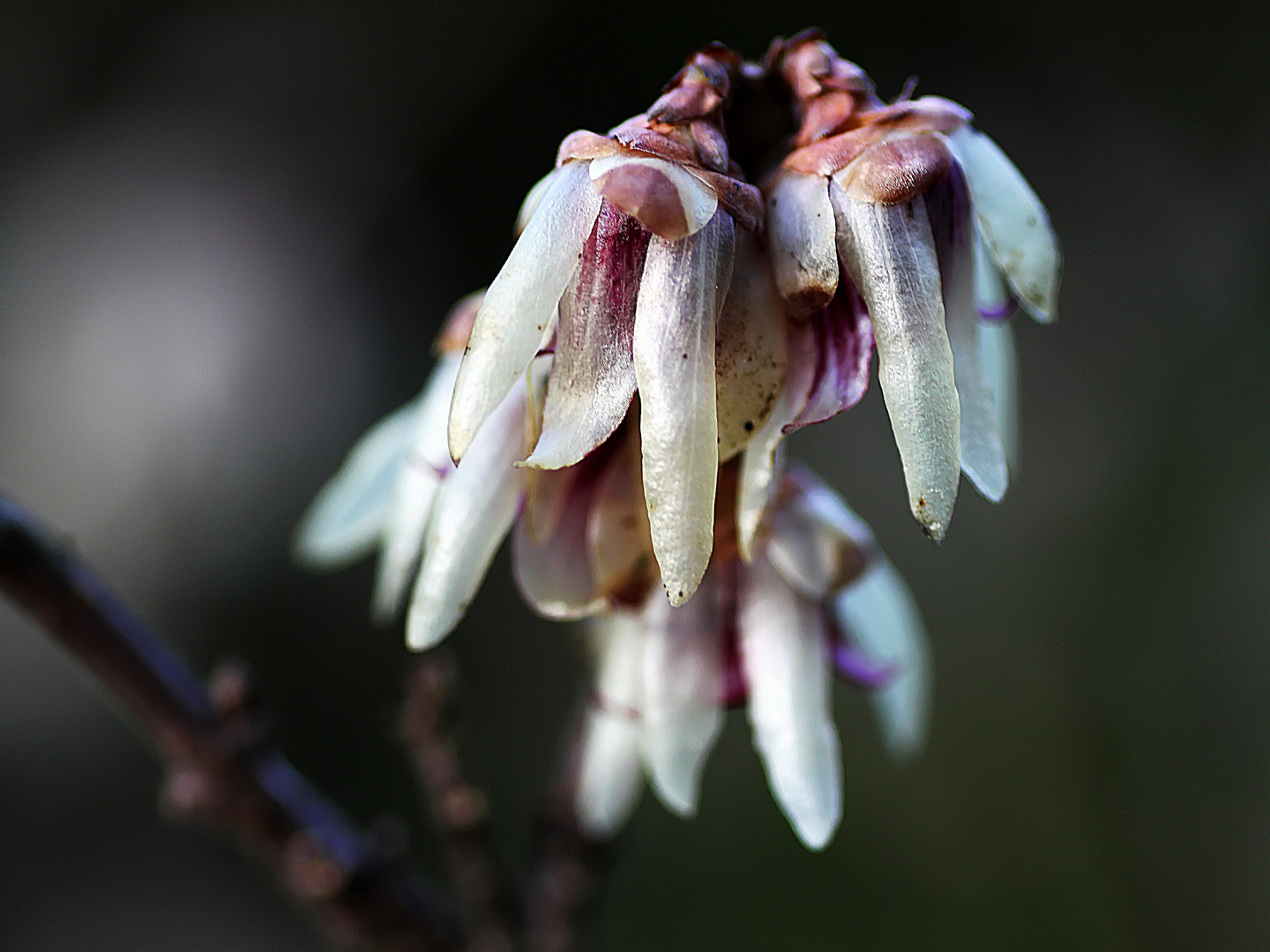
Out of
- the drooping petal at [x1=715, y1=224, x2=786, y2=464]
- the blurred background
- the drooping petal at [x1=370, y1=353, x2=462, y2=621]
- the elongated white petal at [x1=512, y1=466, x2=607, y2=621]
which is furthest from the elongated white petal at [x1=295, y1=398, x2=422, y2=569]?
the blurred background

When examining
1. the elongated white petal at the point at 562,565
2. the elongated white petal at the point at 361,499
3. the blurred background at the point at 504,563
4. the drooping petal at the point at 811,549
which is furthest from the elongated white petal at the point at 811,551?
the blurred background at the point at 504,563

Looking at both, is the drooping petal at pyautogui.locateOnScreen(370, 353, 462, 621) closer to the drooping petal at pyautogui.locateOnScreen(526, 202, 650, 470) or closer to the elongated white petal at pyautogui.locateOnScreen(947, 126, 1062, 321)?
the drooping petal at pyautogui.locateOnScreen(526, 202, 650, 470)

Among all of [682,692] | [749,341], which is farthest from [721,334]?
[682,692]

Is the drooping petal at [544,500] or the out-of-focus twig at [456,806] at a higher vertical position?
the drooping petal at [544,500]

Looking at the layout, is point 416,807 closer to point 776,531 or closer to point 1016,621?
point 1016,621

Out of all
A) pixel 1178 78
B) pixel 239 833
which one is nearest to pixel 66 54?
pixel 239 833

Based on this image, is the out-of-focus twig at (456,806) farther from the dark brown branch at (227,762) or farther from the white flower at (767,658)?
the white flower at (767,658)
